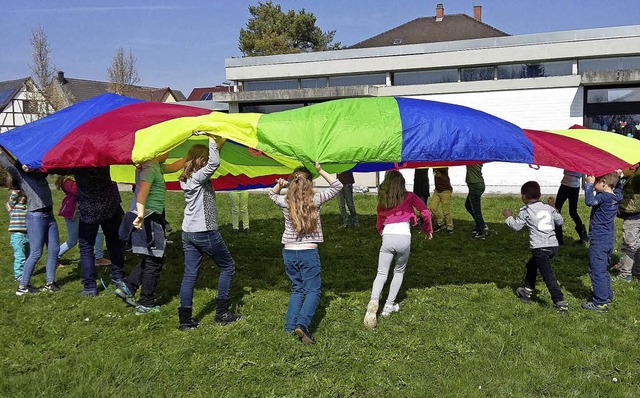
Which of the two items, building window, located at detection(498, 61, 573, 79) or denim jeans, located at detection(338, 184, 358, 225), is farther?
building window, located at detection(498, 61, 573, 79)

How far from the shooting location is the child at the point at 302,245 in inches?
181

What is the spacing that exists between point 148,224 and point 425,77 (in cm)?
1603

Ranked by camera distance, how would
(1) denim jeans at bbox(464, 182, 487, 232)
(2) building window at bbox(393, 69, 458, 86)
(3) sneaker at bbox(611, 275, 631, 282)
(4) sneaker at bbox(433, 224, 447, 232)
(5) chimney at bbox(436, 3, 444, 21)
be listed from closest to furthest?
(3) sneaker at bbox(611, 275, 631, 282)
(1) denim jeans at bbox(464, 182, 487, 232)
(4) sneaker at bbox(433, 224, 447, 232)
(2) building window at bbox(393, 69, 458, 86)
(5) chimney at bbox(436, 3, 444, 21)

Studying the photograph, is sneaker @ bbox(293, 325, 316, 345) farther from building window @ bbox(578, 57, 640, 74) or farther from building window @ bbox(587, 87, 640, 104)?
building window @ bbox(578, 57, 640, 74)

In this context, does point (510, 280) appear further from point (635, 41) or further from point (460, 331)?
point (635, 41)

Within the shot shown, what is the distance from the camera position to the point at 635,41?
16281mm

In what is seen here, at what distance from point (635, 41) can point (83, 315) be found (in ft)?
58.8

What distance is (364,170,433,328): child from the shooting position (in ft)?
16.5

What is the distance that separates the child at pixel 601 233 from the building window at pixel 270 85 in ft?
56.4

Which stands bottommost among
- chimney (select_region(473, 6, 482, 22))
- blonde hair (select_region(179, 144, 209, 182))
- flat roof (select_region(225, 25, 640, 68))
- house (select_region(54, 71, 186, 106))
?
blonde hair (select_region(179, 144, 209, 182))

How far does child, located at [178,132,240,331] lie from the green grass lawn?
0.42 m

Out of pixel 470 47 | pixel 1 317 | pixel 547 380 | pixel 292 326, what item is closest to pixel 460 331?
pixel 547 380

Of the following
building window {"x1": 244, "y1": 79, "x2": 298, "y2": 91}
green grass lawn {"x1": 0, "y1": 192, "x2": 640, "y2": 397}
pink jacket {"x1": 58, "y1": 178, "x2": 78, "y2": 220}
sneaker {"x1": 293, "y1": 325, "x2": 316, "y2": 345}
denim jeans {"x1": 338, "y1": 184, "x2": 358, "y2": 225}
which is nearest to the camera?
green grass lawn {"x1": 0, "y1": 192, "x2": 640, "y2": 397}

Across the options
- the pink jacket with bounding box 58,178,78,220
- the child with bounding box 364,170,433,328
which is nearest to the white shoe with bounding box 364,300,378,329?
the child with bounding box 364,170,433,328
